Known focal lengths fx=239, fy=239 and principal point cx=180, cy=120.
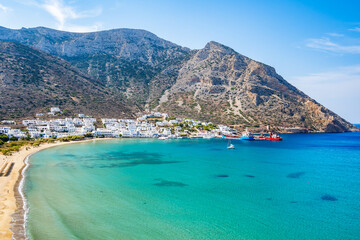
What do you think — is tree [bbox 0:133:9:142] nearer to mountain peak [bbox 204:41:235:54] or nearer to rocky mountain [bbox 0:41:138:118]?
rocky mountain [bbox 0:41:138:118]

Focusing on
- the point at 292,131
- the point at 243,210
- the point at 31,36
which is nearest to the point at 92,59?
the point at 31,36

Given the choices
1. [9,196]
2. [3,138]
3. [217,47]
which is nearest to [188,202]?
[9,196]

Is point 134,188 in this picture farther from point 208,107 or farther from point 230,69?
point 230,69

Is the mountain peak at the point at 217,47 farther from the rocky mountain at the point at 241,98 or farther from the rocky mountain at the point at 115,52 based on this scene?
the rocky mountain at the point at 115,52

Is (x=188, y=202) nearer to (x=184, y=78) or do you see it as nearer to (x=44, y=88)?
(x=44, y=88)

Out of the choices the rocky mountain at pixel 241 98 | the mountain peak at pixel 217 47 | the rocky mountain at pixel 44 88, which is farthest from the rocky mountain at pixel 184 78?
the rocky mountain at pixel 44 88

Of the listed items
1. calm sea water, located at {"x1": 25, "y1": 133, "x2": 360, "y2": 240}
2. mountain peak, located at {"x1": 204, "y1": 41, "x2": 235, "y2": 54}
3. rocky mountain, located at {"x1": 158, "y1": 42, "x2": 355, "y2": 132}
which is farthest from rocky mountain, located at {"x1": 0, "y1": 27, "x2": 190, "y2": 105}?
calm sea water, located at {"x1": 25, "y1": 133, "x2": 360, "y2": 240}
